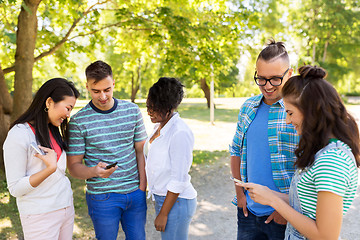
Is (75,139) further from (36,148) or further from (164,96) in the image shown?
(164,96)

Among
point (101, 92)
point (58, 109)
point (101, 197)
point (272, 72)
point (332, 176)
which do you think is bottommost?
point (101, 197)

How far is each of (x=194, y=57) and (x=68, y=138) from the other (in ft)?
16.3

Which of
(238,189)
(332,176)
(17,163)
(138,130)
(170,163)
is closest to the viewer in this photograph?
(332,176)

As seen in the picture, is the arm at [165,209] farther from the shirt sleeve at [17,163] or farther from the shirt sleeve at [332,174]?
the shirt sleeve at [332,174]

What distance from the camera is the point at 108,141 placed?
247 centimetres

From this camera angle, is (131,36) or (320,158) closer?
(320,158)

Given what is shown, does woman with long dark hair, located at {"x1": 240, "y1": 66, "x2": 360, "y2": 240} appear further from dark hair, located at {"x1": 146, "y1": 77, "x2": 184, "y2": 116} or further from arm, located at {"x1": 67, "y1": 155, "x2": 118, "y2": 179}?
arm, located at {"x1": 67, "y1": 155, "x2": 118, "y2": 179}

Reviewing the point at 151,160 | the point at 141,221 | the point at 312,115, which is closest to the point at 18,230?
the point at 141,221

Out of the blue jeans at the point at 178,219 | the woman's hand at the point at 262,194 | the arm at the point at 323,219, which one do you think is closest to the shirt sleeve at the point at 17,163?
the blue jeans at the point at 178,219

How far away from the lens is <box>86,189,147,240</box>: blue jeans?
2.48m

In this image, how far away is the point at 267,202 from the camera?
1.66 metres

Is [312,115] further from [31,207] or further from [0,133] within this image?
[0,133]

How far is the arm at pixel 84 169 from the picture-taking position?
2.31 meters

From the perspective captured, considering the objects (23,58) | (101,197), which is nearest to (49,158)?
(101,197)
